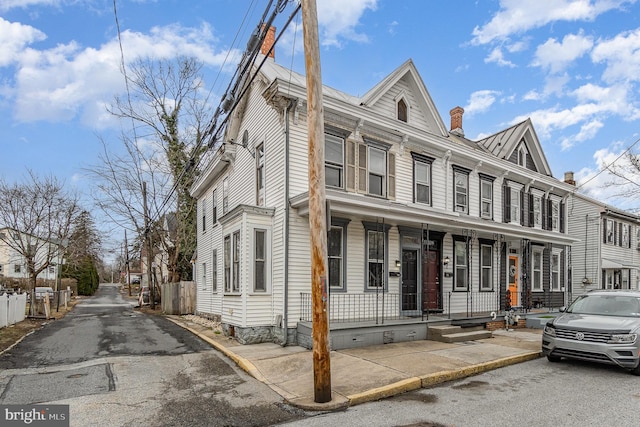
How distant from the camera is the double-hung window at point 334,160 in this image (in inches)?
439

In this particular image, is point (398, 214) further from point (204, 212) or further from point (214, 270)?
point (204, 212)

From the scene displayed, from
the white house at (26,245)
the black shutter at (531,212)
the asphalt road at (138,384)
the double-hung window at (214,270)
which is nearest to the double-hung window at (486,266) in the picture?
the black shutter at (531,212)

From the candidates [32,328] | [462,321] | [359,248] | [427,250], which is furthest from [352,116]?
[32,328]

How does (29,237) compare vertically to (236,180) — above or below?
below

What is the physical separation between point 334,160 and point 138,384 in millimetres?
7129

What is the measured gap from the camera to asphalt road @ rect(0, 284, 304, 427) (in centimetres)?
535

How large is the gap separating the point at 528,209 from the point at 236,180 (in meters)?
12.3

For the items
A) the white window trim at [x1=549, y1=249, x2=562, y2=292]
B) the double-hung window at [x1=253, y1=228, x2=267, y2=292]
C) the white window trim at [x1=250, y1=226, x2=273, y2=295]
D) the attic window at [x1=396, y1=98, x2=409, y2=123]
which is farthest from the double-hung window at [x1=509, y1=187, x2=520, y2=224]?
the double-hung window at [x1=253, y1=228, x2=267, y2=292]

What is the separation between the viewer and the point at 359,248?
37.1 feet

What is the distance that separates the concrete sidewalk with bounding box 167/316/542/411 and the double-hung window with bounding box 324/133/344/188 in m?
4.47

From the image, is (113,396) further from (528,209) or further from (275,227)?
(528,209)

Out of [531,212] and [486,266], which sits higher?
[531,212]

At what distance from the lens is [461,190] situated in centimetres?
1470

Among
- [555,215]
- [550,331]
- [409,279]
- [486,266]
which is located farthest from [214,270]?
[555,215]
